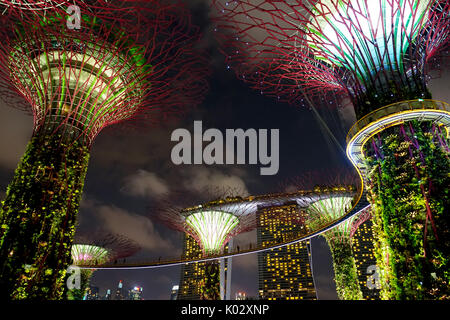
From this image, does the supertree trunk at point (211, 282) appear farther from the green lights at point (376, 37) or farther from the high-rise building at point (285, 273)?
the high-rise building at point (285, 273)

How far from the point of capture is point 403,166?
9461 mm

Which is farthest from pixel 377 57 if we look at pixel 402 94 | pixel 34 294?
pixel 34 294

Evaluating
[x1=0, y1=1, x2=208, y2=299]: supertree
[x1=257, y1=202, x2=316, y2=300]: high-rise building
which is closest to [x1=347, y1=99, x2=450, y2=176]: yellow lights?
[x1=0, y1=1, x2=208, y2=299]: supertree

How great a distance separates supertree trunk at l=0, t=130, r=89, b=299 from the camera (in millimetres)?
9500

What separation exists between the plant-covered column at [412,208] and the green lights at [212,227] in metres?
15.9

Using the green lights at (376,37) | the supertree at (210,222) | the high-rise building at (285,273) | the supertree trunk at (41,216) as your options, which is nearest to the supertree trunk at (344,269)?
the supertree at (210,222)

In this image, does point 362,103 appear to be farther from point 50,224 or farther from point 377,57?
point 50,224

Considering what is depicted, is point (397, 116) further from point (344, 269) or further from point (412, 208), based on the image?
point (344, 269)

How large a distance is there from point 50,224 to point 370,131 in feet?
37.6

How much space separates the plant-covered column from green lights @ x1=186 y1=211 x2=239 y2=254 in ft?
52.3

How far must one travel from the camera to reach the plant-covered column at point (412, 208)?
26.7 ft

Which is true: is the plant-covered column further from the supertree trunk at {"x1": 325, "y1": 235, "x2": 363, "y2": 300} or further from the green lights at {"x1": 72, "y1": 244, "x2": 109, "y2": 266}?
the green lights at {"x1": 72, "y1": 244, "x2": 109, "y2": 266}

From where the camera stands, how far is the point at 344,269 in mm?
21406
